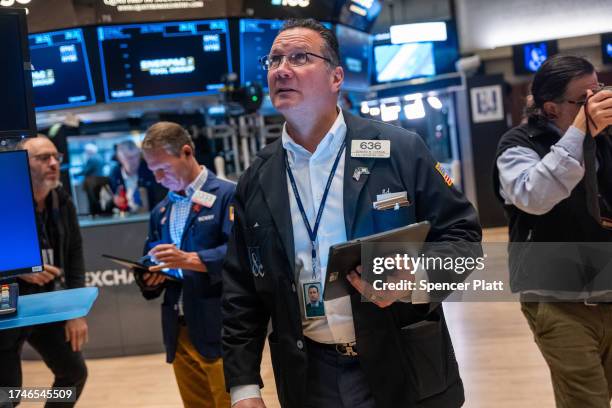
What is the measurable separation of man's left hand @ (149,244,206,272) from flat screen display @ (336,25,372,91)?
17.9 ft

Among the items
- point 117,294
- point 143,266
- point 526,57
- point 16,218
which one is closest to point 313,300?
point 16,218

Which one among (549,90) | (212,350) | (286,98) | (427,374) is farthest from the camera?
(212,350)

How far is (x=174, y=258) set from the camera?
282 cm

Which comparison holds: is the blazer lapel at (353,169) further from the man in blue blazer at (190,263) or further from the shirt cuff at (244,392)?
the man in blue blazer at (190,263)

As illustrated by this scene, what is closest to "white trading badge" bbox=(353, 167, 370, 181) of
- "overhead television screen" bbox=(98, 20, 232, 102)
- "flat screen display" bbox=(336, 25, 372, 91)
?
"overhead television screen" bbox=(98, 20, 232, 102)

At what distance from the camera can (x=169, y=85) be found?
6.98m

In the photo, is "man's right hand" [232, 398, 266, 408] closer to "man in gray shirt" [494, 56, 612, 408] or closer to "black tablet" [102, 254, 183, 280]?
"man in gray shirt" [494, 56, 612, 408]

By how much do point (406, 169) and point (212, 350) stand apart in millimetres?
1531

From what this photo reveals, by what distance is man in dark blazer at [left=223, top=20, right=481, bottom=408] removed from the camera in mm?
1727

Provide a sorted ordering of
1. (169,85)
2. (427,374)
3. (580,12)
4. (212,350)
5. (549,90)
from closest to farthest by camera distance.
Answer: (427,374)
(549,90)
(212,350)
(580,12)
(169,85)

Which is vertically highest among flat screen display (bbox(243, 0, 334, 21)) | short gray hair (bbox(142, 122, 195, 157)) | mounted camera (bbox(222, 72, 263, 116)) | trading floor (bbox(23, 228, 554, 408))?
flat screen display (bbox(243, 0, 334, 21))

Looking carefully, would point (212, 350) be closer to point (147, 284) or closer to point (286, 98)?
point (147, 284)

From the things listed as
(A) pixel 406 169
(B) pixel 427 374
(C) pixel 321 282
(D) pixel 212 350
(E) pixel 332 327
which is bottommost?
(D) pixel 212 350

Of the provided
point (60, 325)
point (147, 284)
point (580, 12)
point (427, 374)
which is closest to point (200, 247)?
point (147, 284)
